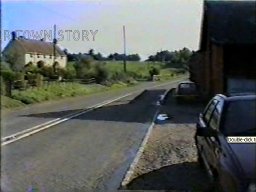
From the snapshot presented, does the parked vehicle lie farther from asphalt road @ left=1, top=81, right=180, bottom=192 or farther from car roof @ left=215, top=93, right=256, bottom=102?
asphalt road @ left=1, top=81, right=180, bottom=192

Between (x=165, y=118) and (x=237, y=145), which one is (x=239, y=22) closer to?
(x=237, y=145)

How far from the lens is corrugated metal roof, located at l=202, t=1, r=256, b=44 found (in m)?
3.65

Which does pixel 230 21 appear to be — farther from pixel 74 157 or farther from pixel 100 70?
pixel 100 70

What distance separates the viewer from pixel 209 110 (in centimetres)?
554

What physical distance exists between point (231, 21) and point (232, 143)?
885mm

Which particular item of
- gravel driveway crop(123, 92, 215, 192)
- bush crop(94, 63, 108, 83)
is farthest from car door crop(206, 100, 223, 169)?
bush crop(94, 63, 108, 83)

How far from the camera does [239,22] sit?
3.76 meters

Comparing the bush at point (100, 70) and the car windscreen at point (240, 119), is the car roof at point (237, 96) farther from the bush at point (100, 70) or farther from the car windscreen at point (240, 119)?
the bush at point (100, 70)

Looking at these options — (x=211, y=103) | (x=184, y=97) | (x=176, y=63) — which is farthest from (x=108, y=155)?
(x=176, y=63)

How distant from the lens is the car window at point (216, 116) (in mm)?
4662

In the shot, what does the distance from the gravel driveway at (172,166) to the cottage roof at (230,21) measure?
1923mm

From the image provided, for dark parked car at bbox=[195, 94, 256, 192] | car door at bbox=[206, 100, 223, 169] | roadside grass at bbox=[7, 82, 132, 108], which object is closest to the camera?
dark parked car at bbox=[195, 94, 256, 192]
